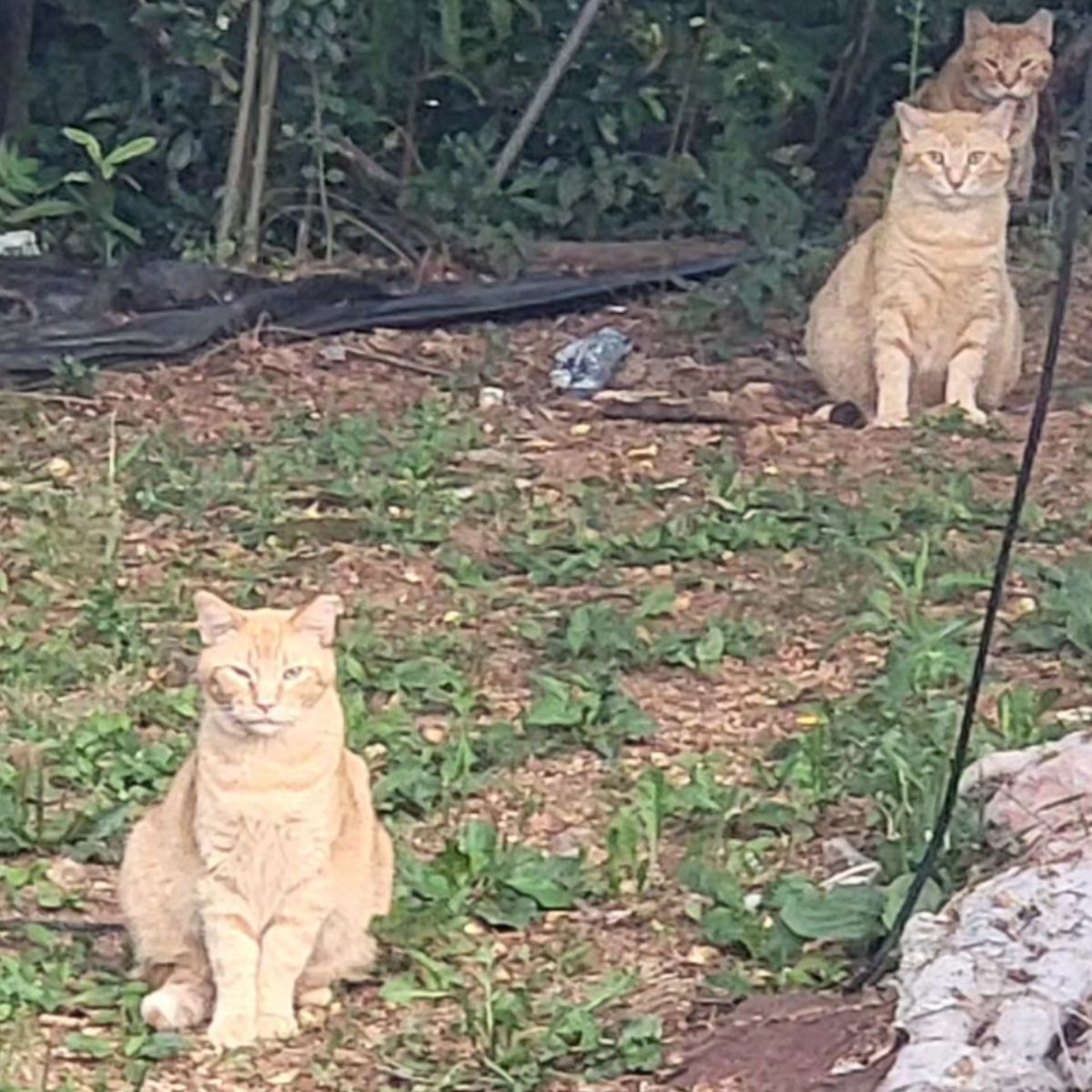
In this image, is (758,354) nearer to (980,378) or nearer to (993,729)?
(980,378)

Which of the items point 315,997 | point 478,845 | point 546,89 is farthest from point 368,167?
point 315,997

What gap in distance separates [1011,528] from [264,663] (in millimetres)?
1092

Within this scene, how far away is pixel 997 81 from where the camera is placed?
9.59 m

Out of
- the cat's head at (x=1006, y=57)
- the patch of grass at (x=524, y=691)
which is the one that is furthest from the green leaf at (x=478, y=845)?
the cat's head at (x=1006, y=57)

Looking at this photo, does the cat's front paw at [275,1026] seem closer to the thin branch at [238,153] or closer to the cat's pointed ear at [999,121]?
the cat's pointed ear at [999,121]

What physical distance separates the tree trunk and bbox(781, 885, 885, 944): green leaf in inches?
235

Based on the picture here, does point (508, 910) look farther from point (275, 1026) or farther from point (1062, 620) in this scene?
point (1062, 620)

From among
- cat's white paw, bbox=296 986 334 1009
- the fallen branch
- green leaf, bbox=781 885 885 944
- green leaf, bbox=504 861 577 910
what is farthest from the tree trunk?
green leaf, bbox=781 885 885 944

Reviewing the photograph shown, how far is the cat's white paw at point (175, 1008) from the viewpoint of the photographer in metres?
4.04

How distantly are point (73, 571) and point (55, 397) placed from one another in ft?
5.18

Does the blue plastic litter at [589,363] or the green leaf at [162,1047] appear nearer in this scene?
the green leaf at [162,1047]

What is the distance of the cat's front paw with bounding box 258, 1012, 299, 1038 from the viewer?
4008 mm

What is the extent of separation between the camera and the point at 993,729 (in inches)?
195

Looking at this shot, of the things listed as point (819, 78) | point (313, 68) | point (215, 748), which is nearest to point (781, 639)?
point (215, 748)
